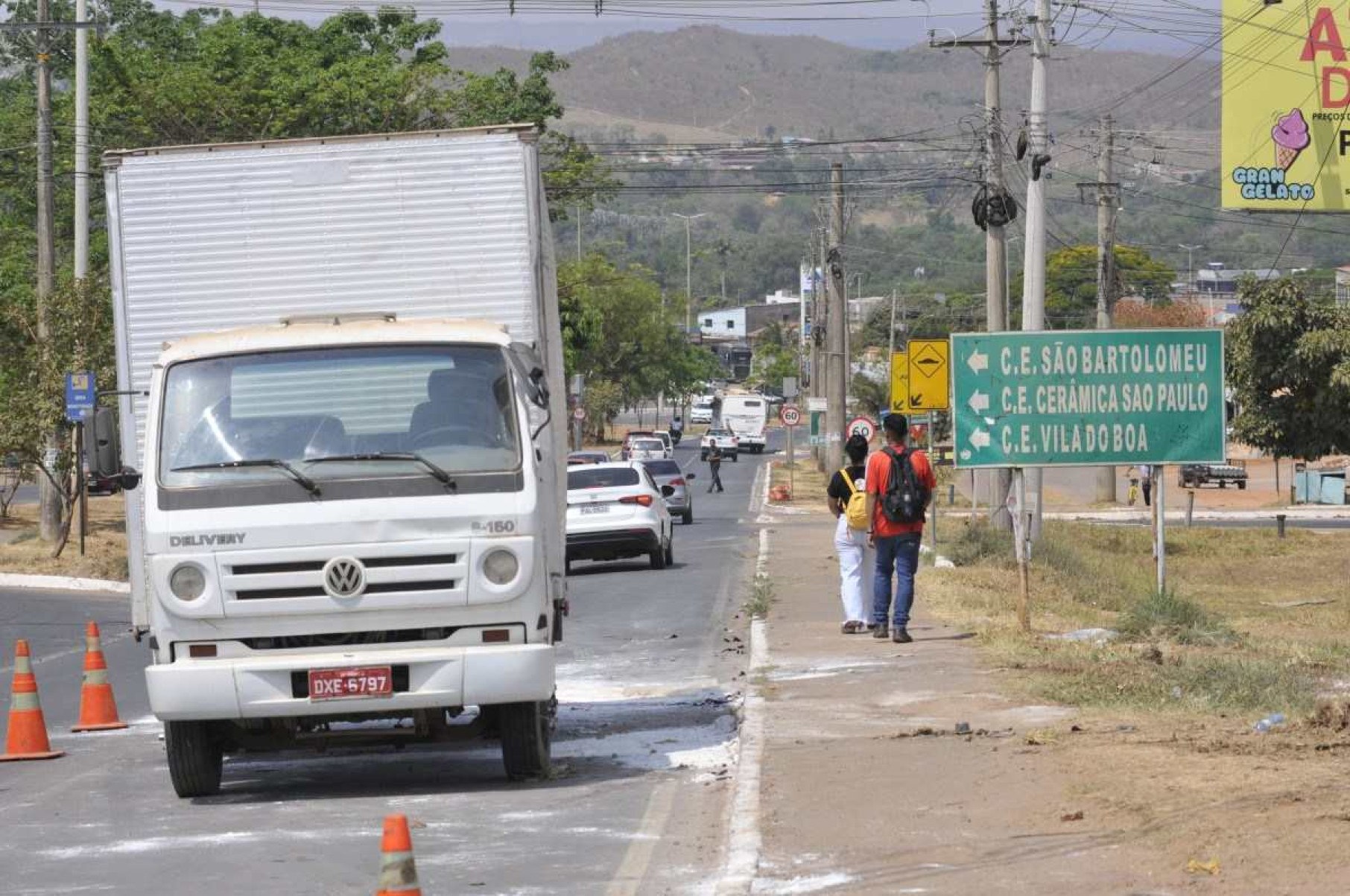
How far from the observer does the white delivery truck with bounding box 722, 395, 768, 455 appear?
11069 cm

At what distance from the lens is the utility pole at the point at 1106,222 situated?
51719 millimetres

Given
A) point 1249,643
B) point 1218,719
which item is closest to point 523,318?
point 1218,719

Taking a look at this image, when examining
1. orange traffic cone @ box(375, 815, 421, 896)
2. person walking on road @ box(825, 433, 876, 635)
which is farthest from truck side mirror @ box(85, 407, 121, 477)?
person walking on road @ box(825, 433, 876, 635)

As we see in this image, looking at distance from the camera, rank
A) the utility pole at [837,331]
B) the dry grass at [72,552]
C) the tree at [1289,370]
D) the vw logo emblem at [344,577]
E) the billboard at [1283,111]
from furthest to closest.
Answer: the utility pole at [837,331] < the billboard at [1283,111] < the tree at [1289,370] < the dry grass at [72,552] < the vw logo emblem at [344,577]

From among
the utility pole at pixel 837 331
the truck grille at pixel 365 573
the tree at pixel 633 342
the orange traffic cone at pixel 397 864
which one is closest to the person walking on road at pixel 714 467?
the utility pole at pixel 837 331

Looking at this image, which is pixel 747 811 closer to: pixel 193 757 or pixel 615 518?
pixel 193 757

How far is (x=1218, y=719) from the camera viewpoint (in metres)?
11.4

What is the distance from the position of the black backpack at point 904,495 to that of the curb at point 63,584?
1616cm

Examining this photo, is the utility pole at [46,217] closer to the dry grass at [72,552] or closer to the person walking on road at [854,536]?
the dry grass at [72,552]

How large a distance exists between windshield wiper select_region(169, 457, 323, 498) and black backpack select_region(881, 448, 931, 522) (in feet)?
22.3

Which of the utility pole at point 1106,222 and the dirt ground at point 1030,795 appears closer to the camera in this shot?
the dirt ground at point 1030,795

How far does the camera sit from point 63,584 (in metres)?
29.6

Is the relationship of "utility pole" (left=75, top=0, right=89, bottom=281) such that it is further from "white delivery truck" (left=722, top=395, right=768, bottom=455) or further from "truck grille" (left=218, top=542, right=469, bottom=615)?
"white delivery truck" (left=722, top=395, right=768, bottom=455)

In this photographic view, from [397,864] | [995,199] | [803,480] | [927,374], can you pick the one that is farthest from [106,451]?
[803,480]
